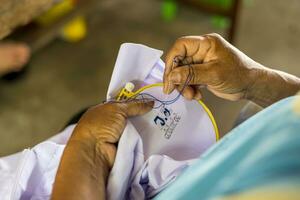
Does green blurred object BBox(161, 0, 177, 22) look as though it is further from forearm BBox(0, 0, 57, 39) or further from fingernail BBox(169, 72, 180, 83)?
fingernail BBox(169, 72, 180, 83)

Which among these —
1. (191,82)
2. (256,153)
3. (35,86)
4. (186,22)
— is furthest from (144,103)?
(186,22)

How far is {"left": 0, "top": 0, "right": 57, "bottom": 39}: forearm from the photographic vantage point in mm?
920

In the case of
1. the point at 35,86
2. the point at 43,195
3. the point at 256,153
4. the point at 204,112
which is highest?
the point at 256,153

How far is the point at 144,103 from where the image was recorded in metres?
0.75

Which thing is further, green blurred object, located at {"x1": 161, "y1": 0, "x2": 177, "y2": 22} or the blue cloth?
green blurred object, located at {"x1": 161, "y1": 0, "x2": 177, "y2": 22}

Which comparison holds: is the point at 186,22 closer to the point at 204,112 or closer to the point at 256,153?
the point at 204,112

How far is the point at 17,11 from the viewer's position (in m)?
0.97

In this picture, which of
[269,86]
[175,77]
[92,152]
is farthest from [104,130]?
[269,86]

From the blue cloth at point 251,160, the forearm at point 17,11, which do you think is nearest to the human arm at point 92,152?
the blue cloth at point 251,160

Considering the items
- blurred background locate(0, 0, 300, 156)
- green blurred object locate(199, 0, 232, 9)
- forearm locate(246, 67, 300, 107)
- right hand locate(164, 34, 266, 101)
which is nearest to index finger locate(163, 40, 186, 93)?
right hand locate(164, 34, 266, 101)

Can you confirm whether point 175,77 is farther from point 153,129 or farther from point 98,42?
point 98,42

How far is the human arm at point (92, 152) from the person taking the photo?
0.63 m

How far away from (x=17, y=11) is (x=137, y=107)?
1.33 feet

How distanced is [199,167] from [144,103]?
0.97 feet
